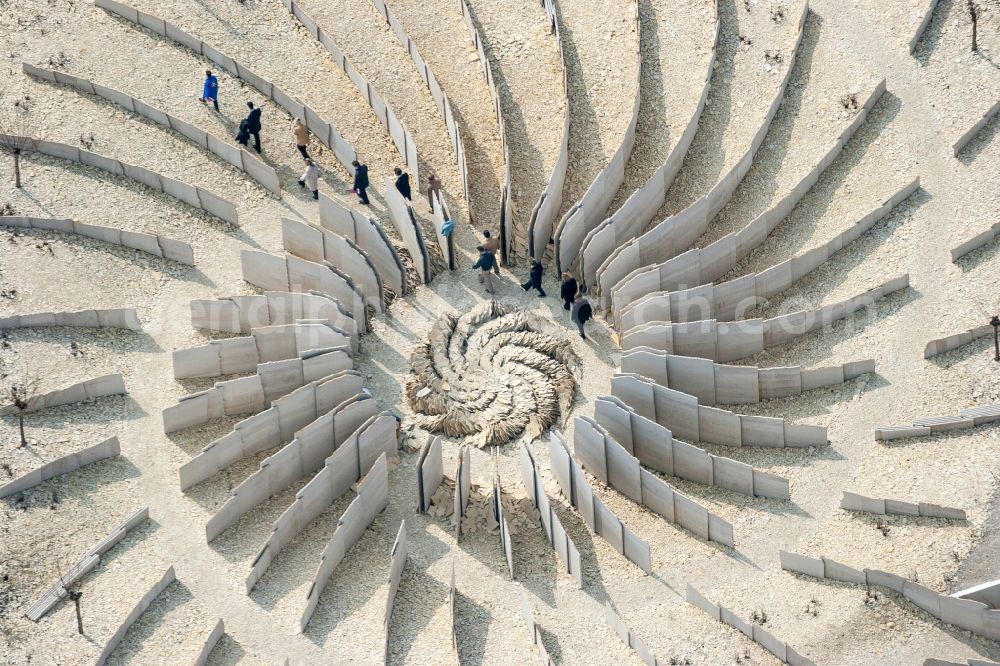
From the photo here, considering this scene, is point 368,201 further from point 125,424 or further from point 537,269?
point 125,424

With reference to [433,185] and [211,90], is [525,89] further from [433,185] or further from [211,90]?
[211,90]

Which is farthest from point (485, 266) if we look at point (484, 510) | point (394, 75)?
point (394, 75)

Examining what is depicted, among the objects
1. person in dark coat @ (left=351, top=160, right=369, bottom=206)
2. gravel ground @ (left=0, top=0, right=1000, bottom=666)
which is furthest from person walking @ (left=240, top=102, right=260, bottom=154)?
person in dark coat @ (left=351, top=160, right=369, bottom=206)

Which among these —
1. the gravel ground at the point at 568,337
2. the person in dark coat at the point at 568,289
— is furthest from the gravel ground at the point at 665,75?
the person in dark coat at the point at 568,289

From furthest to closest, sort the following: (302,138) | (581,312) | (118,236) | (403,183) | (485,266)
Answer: (302,138)
(403,183)
(485,266)
(118,236)
(581,312)

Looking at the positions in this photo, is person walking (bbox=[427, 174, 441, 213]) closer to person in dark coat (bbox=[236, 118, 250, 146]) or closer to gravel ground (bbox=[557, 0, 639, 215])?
gravel ground (bbox=[557, 0, 639, 215])

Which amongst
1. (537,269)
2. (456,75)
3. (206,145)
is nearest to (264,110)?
(206,145)

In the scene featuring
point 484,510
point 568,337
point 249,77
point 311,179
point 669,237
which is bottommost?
point 484,510
